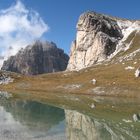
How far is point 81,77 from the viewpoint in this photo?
563ft

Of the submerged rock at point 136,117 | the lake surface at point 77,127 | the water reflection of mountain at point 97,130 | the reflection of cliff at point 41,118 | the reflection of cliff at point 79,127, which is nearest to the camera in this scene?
the lake surface at point 77,127

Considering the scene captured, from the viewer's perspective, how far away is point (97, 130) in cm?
5575

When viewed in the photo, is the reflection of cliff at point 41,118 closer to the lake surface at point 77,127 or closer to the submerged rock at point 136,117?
the lake surface at point 77,127

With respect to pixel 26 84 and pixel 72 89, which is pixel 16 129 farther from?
pixel 26 84

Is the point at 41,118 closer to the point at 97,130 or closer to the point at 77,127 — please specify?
the point at 77,127

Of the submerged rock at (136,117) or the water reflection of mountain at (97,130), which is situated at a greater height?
the submerged rock at (136,117)

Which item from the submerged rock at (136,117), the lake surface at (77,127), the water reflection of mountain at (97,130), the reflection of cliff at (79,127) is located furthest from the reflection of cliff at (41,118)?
the submerged rock at (136,117)

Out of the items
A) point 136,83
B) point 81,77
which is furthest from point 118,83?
point 81,77

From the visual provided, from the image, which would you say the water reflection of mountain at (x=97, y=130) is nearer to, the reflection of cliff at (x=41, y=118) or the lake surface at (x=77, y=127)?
the lake surface at (x=77, y=127)

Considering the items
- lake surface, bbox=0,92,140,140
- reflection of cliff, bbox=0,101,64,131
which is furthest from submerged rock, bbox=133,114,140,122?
reflection of cliff, bbox=0,101,64,131

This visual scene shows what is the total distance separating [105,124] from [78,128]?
5.01 m

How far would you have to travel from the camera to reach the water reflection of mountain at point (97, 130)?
4941cm

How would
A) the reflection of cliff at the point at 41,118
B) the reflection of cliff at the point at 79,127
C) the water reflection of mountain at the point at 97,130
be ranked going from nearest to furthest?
the water reflection of mountain at the point at 97,130
the reflection of cliff at the point at 79,127
the reflection of cliff at the point at 41,118

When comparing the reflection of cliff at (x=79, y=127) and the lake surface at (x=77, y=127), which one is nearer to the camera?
the lake surface at (x=77, y=127)
